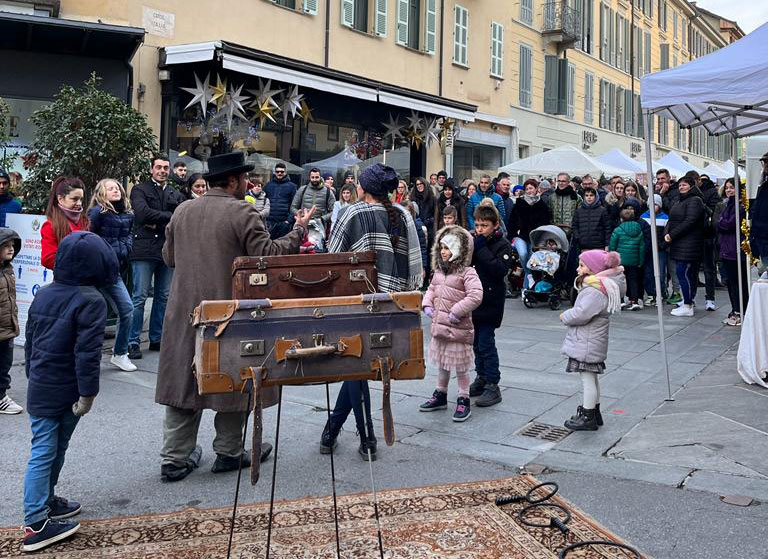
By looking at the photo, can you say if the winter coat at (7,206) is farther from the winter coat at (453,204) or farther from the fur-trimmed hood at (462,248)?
the winter coat at (453,204)

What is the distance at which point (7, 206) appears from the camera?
8.93m

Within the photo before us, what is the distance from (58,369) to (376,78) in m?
16.2

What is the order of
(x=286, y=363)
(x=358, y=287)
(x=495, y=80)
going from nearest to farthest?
(x=286, y=363)
(x=358, y=287)
(x=495, y=80)

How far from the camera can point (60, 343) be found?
13.2 ft

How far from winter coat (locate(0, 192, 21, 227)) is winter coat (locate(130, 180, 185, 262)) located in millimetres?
1501

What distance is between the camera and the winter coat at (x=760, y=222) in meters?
8.70

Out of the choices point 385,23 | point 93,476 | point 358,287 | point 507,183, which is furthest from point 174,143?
point 358,287

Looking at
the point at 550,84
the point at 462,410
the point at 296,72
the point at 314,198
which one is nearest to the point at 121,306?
the point at 462,410

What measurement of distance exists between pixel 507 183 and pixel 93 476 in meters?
11.0

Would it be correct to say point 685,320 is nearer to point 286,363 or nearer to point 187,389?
point 187,389

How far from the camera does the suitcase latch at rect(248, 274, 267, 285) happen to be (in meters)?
3.67

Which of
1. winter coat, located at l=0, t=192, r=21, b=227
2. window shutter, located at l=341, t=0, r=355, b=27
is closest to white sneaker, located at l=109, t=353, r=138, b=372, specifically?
winter coat, located at l=0, t=192, r=21, b=227

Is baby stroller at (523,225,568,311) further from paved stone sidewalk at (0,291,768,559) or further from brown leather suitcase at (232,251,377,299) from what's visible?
brown leather suitcase at (232,251,377,299)

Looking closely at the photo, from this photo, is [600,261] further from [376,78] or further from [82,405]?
[376,78]
